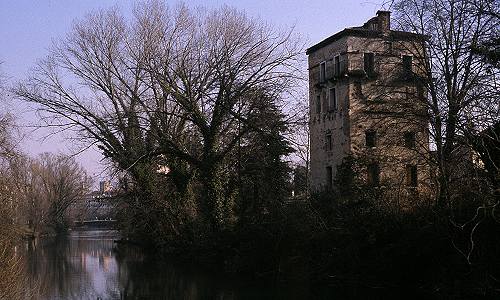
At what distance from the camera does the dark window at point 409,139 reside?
85.3 ft

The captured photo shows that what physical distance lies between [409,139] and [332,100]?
20.0 metres

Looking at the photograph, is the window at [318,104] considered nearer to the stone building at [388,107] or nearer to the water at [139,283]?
the stone building at [388,107]

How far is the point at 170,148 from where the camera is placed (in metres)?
34.8

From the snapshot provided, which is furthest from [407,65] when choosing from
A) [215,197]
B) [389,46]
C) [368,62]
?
[368,62]

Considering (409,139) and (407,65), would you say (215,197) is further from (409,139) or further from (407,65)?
(407,65)

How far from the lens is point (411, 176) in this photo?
89.7 ft

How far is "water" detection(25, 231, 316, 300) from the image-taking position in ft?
75.0

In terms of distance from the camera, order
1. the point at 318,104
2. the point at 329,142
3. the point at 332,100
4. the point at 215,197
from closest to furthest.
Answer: the point at 215,197, the point at 332,100, the point at 329,142, the point at 318,104

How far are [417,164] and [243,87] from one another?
9865mm

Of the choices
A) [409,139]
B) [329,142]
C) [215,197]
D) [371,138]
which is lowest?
[215,197]

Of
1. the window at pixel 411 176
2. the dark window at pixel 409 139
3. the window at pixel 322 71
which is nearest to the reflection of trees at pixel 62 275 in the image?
the window at pixel 411 176

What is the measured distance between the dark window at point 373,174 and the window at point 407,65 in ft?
13.9

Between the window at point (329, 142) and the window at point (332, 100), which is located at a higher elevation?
the window at point (332, 100)

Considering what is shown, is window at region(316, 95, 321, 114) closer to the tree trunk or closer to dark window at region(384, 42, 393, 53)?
the tree trunk
